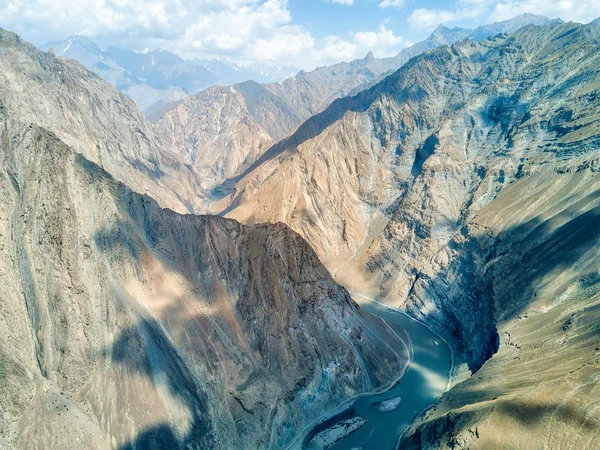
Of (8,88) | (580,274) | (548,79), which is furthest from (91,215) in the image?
(548,79)

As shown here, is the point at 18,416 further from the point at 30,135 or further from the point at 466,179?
the point at 466,179

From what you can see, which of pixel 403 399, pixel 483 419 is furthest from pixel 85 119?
pixel 483 419

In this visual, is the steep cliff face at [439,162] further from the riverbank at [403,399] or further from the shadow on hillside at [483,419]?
the shadow on hillside at [483,419]

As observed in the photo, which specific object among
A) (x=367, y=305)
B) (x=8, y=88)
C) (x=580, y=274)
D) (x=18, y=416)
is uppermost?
(x=8, y=88)

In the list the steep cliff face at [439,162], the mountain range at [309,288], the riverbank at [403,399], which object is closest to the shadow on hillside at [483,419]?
the mountain range at [309,288]

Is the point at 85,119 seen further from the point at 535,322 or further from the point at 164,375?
the point at 535,322

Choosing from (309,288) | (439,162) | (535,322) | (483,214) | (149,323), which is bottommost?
(535,322)
